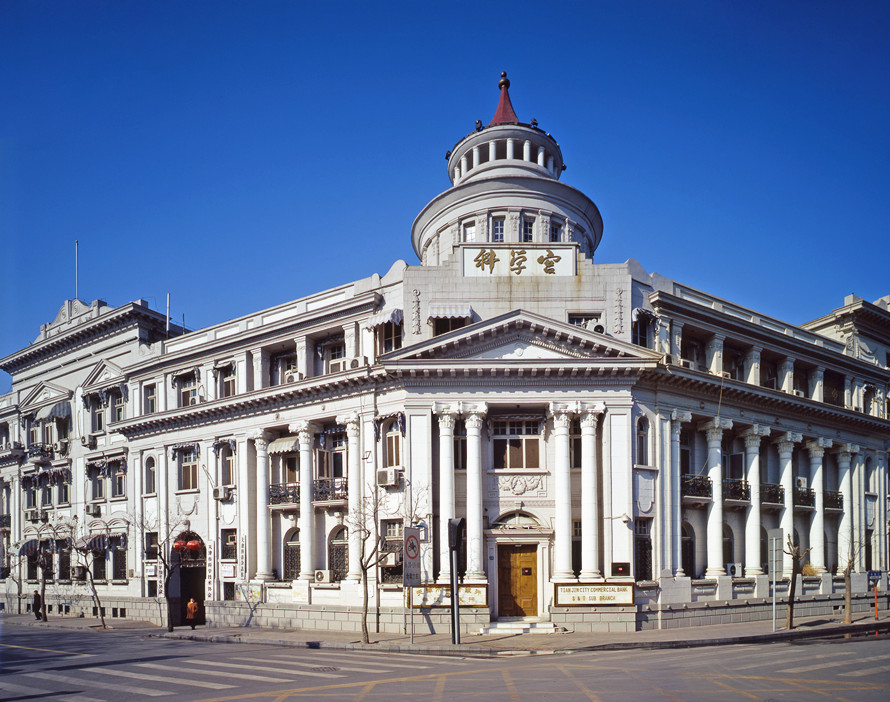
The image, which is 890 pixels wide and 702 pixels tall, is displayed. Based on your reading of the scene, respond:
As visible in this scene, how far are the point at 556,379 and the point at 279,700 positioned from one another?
57.2 feet

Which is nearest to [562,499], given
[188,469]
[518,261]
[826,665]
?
[518,261]

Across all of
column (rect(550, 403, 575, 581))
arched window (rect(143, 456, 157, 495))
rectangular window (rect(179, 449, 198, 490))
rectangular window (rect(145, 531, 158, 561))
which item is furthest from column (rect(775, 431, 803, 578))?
arched window (rect(143, 456, 157, 495))

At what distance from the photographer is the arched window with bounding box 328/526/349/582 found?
33.8 metres

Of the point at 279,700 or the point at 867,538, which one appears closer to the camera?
the point at 279,700

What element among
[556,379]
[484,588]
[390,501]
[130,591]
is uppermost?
[556,379]

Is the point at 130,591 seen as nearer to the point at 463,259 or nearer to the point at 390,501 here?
the point at 390,501

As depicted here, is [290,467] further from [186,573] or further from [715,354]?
[715,354]

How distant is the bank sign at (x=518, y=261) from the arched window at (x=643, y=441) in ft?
21.7

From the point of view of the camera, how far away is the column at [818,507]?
38.4 meters

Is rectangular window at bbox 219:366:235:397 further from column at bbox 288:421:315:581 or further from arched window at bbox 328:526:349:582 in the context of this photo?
arched window at bbox 328:526:349:582

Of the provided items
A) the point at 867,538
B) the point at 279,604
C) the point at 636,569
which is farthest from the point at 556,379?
the point at 867,538

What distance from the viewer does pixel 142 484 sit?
1649 inches

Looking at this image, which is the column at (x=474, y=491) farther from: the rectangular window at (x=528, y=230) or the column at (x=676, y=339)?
the rectangular window at (x=528, y=230)

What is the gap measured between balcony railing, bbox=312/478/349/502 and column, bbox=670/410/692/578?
13.5 meters
